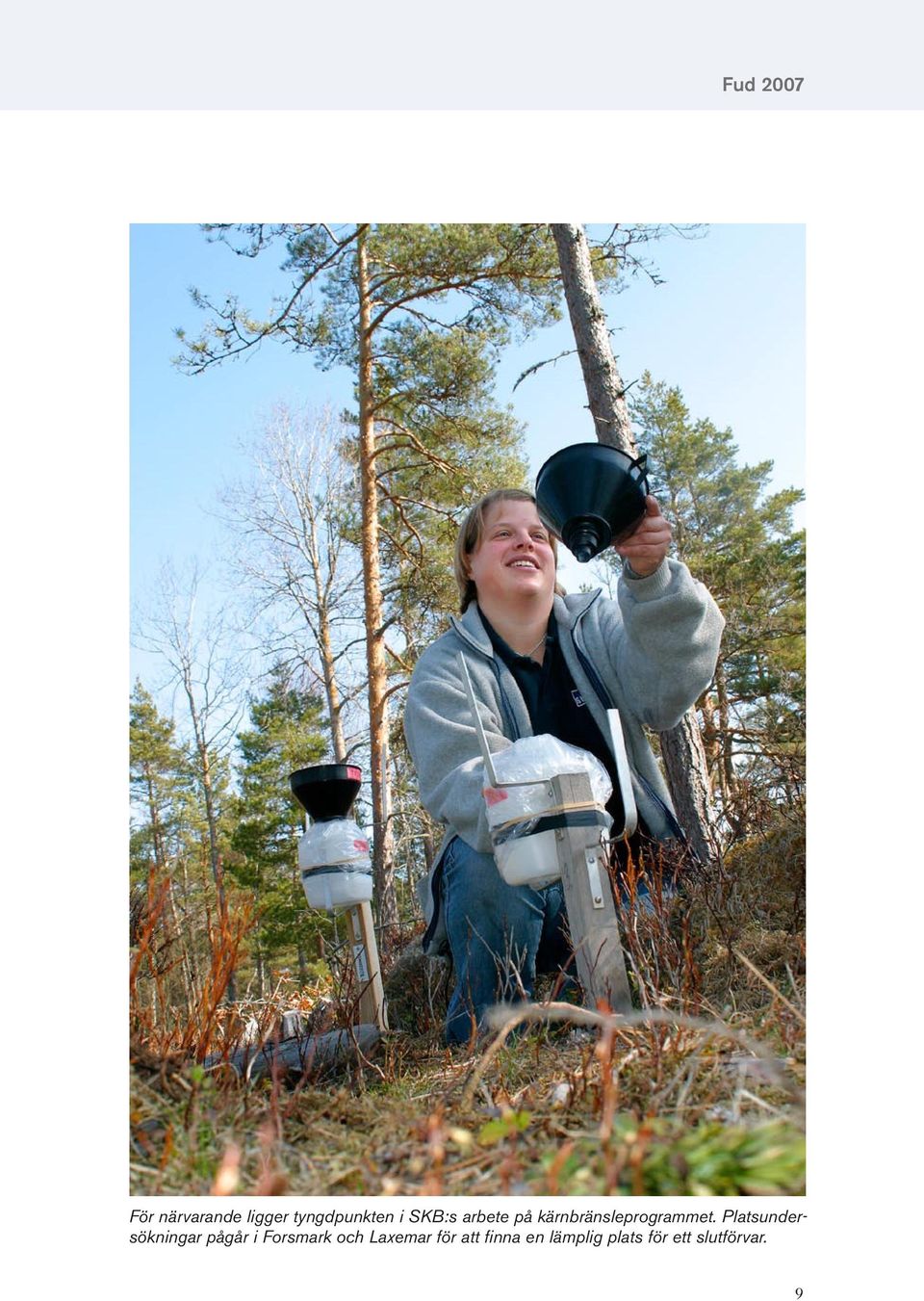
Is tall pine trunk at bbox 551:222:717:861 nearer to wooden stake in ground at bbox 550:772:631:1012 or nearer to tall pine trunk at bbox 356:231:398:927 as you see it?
wooden stake in ground at bbox 550:772:631:1012

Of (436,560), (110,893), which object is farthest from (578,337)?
(436,560)

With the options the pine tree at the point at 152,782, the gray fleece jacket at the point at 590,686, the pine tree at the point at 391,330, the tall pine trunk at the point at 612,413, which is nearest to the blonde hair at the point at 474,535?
the gray fleece jacket at the point at 590,686

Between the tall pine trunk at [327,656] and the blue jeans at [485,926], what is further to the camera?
the tall pine trunk at [327,656]

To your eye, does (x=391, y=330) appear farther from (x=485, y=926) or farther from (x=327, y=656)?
(x=485, y=926)

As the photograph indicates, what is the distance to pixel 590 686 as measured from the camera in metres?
2.65

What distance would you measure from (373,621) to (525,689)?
695cm

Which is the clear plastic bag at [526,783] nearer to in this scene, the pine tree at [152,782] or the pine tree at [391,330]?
the pine tree at [391,330]

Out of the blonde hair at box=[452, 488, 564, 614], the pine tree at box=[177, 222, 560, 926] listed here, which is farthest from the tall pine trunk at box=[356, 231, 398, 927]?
the blonde hair at box=[452, 488, 564, 614]

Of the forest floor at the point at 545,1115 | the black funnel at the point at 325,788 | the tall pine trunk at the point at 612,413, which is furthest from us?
the tall pine trunk at the point at 612,413

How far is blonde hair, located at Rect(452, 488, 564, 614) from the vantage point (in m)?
2.82

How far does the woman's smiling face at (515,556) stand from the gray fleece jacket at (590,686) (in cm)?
12

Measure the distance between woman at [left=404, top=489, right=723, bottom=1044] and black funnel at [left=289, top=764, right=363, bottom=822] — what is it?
485 millimetres

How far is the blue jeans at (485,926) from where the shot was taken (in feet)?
7.16

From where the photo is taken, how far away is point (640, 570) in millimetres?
2334
